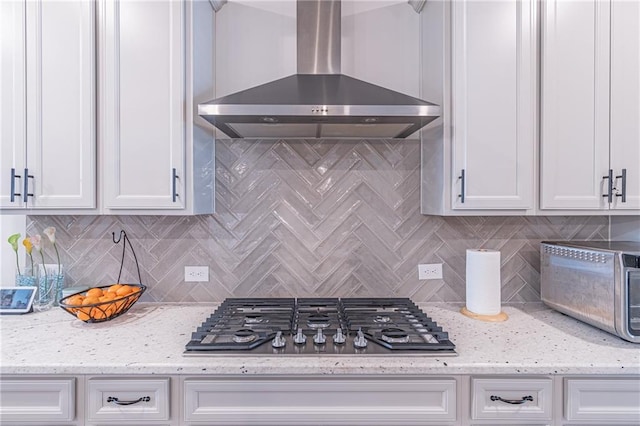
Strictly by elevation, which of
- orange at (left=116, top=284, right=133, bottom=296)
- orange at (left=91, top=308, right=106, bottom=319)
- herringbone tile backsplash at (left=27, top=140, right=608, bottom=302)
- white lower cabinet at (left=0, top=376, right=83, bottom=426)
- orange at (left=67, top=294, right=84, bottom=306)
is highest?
herringbone tile backsplash at (left=27, top=140, right=608, bottom=302)

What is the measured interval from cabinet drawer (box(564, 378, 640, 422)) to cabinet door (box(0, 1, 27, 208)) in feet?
7.93

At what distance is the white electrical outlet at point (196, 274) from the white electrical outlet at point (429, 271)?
47.6 inches

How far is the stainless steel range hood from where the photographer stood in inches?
56.3

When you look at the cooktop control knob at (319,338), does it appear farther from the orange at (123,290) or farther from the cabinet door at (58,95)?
the cabinet door at (58,95)

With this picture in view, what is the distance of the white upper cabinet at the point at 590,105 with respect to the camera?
161cm

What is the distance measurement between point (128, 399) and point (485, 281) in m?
1.57

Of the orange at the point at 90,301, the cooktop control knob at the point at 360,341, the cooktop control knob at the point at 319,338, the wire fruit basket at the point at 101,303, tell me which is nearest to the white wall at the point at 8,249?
the wire fruit basket at the point at 101,303

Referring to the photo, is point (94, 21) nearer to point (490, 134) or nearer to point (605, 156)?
point (490, 134)

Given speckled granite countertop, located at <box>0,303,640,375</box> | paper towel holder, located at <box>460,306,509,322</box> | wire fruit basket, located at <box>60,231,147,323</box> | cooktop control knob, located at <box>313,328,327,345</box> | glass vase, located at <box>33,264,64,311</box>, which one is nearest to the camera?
speckled granite countertop, located at <box>0,303,640,375</box>

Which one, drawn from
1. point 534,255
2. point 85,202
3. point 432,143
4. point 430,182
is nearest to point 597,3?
point 432,143

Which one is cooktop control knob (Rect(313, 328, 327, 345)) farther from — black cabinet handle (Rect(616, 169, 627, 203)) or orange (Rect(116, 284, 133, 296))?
black cabinet handle (Rect(616, 169, 627, 203))

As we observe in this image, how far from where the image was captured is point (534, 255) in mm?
1977

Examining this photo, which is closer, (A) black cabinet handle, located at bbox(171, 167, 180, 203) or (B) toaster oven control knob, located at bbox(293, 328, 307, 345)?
(B) toaster oven control knob, located at bbox(293, 328, 307, 345)

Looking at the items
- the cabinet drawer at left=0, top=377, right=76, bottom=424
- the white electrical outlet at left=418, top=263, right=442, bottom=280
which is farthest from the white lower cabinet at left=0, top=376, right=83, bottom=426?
the white electrical outlet at left=418, top=263, right=442, bottom=280
